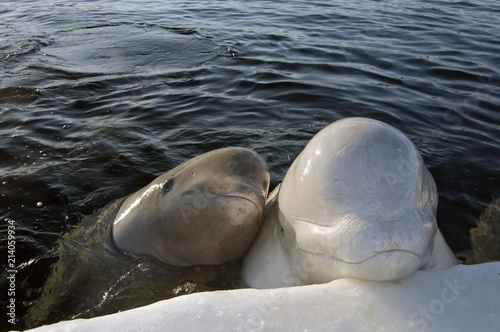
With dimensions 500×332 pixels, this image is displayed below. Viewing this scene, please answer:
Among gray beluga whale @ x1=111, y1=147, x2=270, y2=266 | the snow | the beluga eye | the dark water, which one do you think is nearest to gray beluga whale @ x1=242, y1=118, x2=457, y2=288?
the snow

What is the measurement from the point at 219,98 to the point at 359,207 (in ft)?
18.5

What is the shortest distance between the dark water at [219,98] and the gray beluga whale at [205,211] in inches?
41.1

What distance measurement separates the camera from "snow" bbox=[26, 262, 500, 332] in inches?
89.4

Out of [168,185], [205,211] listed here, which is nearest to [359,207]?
[205,211]

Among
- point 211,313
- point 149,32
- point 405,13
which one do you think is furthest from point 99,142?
point 405,13

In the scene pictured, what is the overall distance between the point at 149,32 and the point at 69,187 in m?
8.16

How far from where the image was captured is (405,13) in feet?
45.7

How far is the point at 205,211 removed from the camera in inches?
135

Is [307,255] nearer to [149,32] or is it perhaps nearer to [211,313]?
[211,313]

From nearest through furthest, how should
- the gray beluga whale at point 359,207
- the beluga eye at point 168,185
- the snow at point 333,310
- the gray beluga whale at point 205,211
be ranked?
the snow at point 333,310, the gray beluga whale at point 359,207, the gray beluga whale at point 205,211, the beluga eye at point 168,185

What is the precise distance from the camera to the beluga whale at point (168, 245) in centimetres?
339

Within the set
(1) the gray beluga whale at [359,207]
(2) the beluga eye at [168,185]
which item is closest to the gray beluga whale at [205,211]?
(2) the beluga eye at [168,185]

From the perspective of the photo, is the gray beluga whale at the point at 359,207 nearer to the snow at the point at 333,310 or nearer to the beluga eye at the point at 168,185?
the snow at the point at 333,310

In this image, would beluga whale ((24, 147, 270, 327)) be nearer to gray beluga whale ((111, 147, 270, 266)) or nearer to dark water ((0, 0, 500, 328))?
gray beluga whale ((111, 147, 270, 266))
